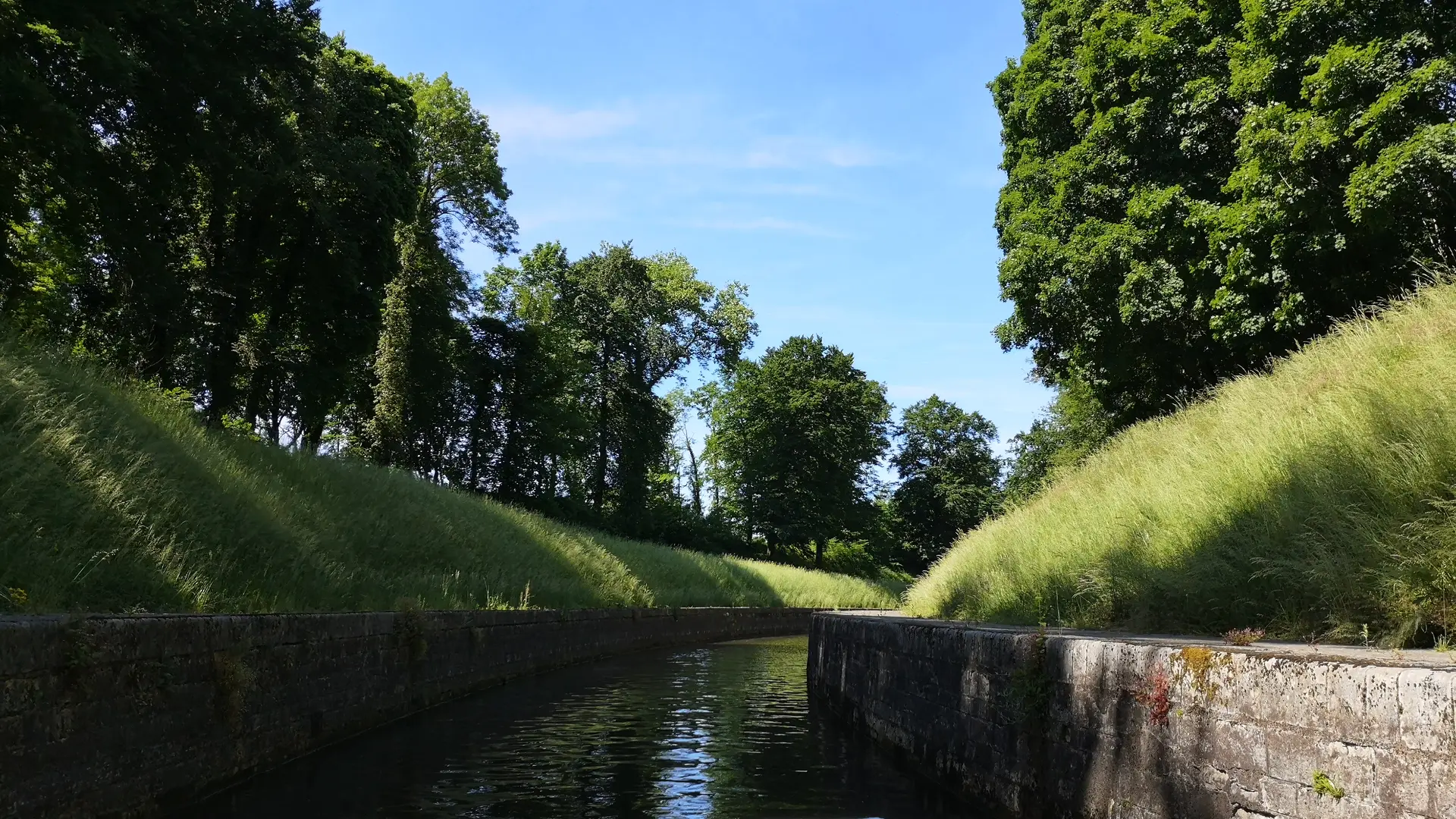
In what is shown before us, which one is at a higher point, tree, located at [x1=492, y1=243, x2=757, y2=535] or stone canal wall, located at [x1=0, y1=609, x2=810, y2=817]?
tree, located at [x1=492, y1=243, x2=757, y2=535]

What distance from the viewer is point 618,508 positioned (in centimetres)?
4834

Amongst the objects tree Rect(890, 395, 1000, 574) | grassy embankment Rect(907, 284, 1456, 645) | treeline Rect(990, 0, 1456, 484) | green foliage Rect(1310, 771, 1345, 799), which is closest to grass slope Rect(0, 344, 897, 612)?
green foliage Rect(1310, 771, 1345, 799)

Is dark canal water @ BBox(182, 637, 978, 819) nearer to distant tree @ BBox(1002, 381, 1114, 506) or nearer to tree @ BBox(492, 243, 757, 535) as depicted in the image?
distant tree @ BBox(1002, 381, 1114, 506)

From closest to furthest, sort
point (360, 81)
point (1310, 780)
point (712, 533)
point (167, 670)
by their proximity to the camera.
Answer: point (1310, 780)
point (167, 670)
point (360, 81)
point (712, 533)

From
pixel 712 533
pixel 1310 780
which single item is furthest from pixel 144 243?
pixel 712 533

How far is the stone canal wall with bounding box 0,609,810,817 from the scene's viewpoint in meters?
4.92

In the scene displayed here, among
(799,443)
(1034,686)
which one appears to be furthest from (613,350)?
(1034,686)

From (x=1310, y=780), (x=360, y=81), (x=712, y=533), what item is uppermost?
(x=360, y=81)

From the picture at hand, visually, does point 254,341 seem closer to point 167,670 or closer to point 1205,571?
point 167,670

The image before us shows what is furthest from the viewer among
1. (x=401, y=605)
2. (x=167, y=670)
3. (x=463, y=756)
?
(x=401, y=605)

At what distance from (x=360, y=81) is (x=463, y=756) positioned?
76.0 feet

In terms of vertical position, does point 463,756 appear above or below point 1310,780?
below

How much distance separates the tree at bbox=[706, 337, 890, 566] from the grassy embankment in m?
41.2

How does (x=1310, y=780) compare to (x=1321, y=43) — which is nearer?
(x=1310, y=780)
